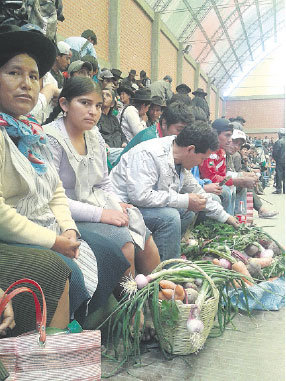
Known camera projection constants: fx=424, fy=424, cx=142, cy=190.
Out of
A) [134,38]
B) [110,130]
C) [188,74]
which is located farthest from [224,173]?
[188,74]

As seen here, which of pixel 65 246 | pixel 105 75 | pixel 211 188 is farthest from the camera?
Result: pixel 105 75

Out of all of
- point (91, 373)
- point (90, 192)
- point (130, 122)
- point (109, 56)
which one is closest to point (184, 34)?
point (109, 56)

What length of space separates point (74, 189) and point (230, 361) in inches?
45.9

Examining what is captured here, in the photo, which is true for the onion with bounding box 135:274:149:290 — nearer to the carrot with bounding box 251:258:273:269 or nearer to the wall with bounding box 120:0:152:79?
the carrot with bounding box 251:258:273:269

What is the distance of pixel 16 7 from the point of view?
241cm

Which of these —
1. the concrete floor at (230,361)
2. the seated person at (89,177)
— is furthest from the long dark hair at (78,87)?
the concrete floor at (230,361)

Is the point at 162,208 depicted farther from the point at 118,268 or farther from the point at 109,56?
the point at 109,56

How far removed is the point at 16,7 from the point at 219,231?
2325 millimetres

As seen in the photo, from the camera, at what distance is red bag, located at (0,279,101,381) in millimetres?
1115

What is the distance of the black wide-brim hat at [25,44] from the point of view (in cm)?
168

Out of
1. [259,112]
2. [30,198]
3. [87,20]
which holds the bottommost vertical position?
[30,198]

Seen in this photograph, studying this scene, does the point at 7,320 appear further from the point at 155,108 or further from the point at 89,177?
the point at 155,108

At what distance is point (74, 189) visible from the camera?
7.54ft

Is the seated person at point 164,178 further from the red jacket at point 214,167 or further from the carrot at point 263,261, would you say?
the red jacket at point 214,167
